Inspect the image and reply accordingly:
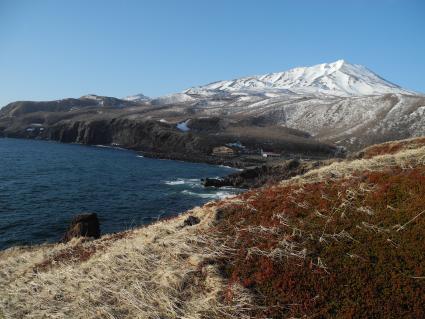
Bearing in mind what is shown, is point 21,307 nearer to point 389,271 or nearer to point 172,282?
point 172,282

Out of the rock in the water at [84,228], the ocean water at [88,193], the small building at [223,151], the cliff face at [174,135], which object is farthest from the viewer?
the cliff face at [174,135]

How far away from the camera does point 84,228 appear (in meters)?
29.4

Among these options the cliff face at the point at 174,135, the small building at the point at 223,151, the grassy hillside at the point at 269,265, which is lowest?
the grassy hillside at the point at 269,265

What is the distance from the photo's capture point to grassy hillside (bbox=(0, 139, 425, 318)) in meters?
9.48

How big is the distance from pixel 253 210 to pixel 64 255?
8.55 meters

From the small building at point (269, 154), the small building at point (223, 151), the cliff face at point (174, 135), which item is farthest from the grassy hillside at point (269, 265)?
the small building at point (223, 151)

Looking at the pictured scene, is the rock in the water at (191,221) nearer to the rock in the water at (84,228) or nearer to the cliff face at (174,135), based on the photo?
the rock in the water at (84,228)

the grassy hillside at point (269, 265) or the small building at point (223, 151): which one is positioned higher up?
the small building at point (223, 151)

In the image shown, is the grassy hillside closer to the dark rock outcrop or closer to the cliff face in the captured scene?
the dark rock outcrop

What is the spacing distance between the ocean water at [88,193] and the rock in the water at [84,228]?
154 inches

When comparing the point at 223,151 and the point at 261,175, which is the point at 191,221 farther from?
the point at 223,151

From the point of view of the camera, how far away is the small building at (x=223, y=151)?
376ft

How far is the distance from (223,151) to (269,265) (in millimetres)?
106028

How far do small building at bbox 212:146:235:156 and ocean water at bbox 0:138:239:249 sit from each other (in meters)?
22.4
